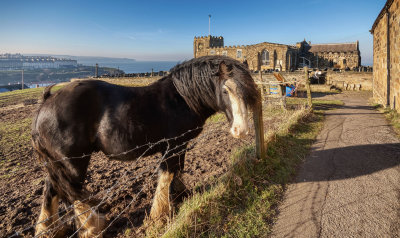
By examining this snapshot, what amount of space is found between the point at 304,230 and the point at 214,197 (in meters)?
1.21

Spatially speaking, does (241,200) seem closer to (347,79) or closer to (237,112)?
(237,112)

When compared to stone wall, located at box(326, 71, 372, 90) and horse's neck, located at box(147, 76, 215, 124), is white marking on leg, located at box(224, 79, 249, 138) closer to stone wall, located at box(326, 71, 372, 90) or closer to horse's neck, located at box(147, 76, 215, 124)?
horse's neck, located at box(147, 76, 215, 124)

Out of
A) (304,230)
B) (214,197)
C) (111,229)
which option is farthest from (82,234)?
(304,230)

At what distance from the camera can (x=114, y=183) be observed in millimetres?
4312

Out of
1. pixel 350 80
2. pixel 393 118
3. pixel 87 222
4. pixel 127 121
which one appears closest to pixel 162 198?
pixel 87 222

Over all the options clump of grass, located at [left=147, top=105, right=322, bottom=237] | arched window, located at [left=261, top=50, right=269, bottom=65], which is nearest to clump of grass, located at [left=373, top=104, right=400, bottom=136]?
clump of grass, located at [left=147, top=105, right=322, bottom=237]

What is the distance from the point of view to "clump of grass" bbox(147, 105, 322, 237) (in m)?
2.74

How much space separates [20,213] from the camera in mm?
3359

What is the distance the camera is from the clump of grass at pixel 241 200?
274 cm

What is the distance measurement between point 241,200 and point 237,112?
1564 mm

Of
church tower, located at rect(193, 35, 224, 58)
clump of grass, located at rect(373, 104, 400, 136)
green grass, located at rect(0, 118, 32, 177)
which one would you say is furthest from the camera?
church tower, located at rect(193, 35, 224, 58)

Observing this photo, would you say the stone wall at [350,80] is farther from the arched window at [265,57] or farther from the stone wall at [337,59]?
the stone wall at [337,59]

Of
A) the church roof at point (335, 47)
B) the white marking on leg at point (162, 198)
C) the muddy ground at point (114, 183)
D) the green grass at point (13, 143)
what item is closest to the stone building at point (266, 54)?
the church roof at point (335, 47)

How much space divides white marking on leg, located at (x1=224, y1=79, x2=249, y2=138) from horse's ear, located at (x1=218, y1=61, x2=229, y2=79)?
11 centimetres
